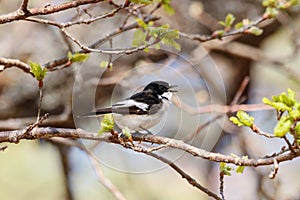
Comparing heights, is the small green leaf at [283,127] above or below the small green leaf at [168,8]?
below

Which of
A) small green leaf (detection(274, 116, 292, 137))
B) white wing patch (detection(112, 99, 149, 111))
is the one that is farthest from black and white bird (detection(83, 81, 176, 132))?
small green leaf (detection(274, 116, 292, 137))

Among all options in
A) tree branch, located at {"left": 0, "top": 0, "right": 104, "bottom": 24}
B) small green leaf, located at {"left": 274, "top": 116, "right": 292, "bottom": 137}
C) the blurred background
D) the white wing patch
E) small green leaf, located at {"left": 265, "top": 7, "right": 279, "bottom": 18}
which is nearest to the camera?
small green leaf, located at {"left": 274, "top": 116, "right": 292, "bottom": 137}

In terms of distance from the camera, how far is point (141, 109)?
146 centimetres

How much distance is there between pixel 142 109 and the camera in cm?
146

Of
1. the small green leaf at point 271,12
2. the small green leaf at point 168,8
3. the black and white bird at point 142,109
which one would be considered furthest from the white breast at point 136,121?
the small green leaf at point 271,12

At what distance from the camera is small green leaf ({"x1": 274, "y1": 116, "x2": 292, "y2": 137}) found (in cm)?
95

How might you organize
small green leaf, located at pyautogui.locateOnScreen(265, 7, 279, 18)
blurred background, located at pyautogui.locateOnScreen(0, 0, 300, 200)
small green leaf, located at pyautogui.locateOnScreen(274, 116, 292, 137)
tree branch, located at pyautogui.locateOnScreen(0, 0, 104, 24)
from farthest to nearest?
blurred background, located at pyautogui.locateOnScreen(0, 0, 300, 200) → small green leaf, located at pyautogui.locateOnScreen(265, 7, 279, 18) → tree branch, located at pyautogui.locateOnScreen(0, 0, 104, 24) → small green leaf, located at pyautogui.locateOnScreen(274, 116, 292, 137)

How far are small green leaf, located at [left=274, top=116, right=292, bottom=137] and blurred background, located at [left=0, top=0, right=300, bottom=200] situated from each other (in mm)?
558

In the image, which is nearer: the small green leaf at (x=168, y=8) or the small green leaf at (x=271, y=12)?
the small green leaf at (x=168, y=8)

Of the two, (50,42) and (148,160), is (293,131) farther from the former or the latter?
(50,42)

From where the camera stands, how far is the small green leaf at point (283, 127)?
953mm

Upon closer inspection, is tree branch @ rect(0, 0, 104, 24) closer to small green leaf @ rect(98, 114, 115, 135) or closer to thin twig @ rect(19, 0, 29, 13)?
thin twig @ rect(19, 0, 29, 13)

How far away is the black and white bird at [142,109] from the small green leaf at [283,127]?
0.50m

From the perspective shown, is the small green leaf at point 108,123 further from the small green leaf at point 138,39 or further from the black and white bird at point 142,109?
the small green leaf at point 138,39
